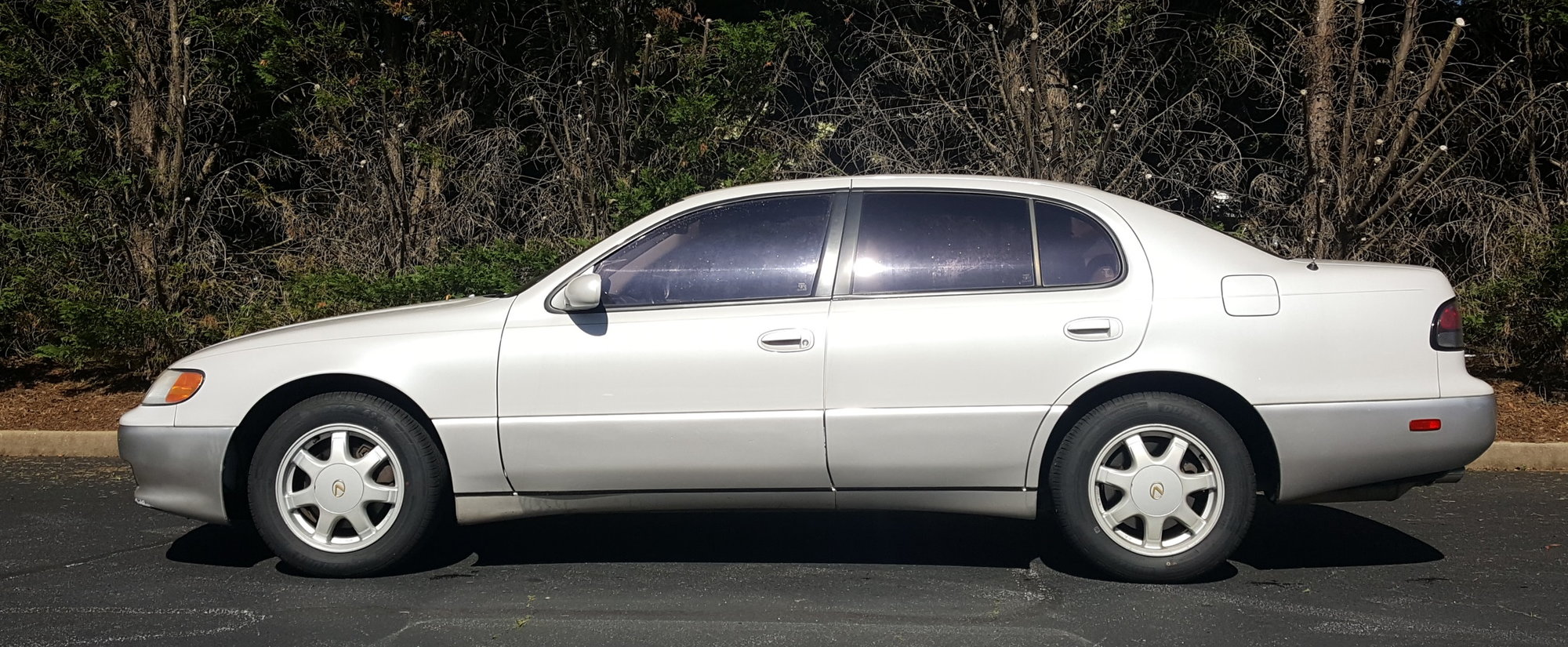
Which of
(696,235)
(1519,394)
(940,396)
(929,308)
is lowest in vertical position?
(1519,394)

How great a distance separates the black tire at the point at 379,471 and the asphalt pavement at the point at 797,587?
0.37 feet

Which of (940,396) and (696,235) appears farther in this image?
(696,235)

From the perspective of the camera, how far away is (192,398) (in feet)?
16.2

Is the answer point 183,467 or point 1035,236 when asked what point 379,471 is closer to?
point 183,467

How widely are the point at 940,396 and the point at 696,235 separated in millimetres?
1103

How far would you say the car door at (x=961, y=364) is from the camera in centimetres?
463

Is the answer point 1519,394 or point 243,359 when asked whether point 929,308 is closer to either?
point 243,359

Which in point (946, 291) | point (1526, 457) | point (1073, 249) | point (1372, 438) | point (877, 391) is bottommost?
point (1526, 457)

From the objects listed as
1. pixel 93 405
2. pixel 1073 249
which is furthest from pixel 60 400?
pixel 1073 249

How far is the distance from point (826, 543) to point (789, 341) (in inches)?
46.6

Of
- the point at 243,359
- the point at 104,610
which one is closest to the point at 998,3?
the point at 243,359

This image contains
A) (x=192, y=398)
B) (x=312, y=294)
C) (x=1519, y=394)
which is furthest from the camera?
(x=312, y=294)

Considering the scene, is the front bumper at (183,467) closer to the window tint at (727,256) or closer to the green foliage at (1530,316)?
the window tint at (727,256)

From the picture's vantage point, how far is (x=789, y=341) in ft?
15.3
